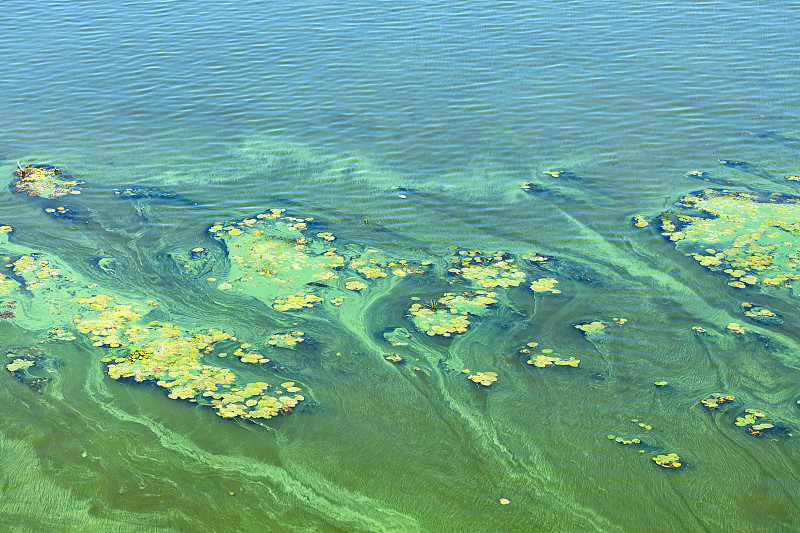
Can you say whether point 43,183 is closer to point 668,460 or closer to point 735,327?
point 668,460

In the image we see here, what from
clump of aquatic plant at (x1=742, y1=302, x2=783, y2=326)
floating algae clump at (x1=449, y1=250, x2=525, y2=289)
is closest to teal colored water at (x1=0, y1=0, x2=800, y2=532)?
clump of aquatic plant at (x1=742, y1=302, x2=783, y2=326)

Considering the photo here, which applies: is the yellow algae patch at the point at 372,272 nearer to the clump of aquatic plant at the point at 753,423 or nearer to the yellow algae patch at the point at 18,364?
the yellow algae patch at the point at 18,364

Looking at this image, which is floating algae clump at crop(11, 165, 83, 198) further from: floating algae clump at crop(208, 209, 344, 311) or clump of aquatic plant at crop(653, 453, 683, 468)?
clump of aquatic plant at crop(653, 453, 683, 468)

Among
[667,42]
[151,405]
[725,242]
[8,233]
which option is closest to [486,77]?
[667,42]

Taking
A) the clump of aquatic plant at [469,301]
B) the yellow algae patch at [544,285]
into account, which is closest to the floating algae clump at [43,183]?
the clump of aquatic plant at [469,301]

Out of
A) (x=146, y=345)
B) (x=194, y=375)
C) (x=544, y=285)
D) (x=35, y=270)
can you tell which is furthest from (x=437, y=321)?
(x=35, y=270)

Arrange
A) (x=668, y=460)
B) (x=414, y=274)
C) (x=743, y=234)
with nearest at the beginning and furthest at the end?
(x=668, y=460) < (x=414, y=274) < (x=743, y=234)
